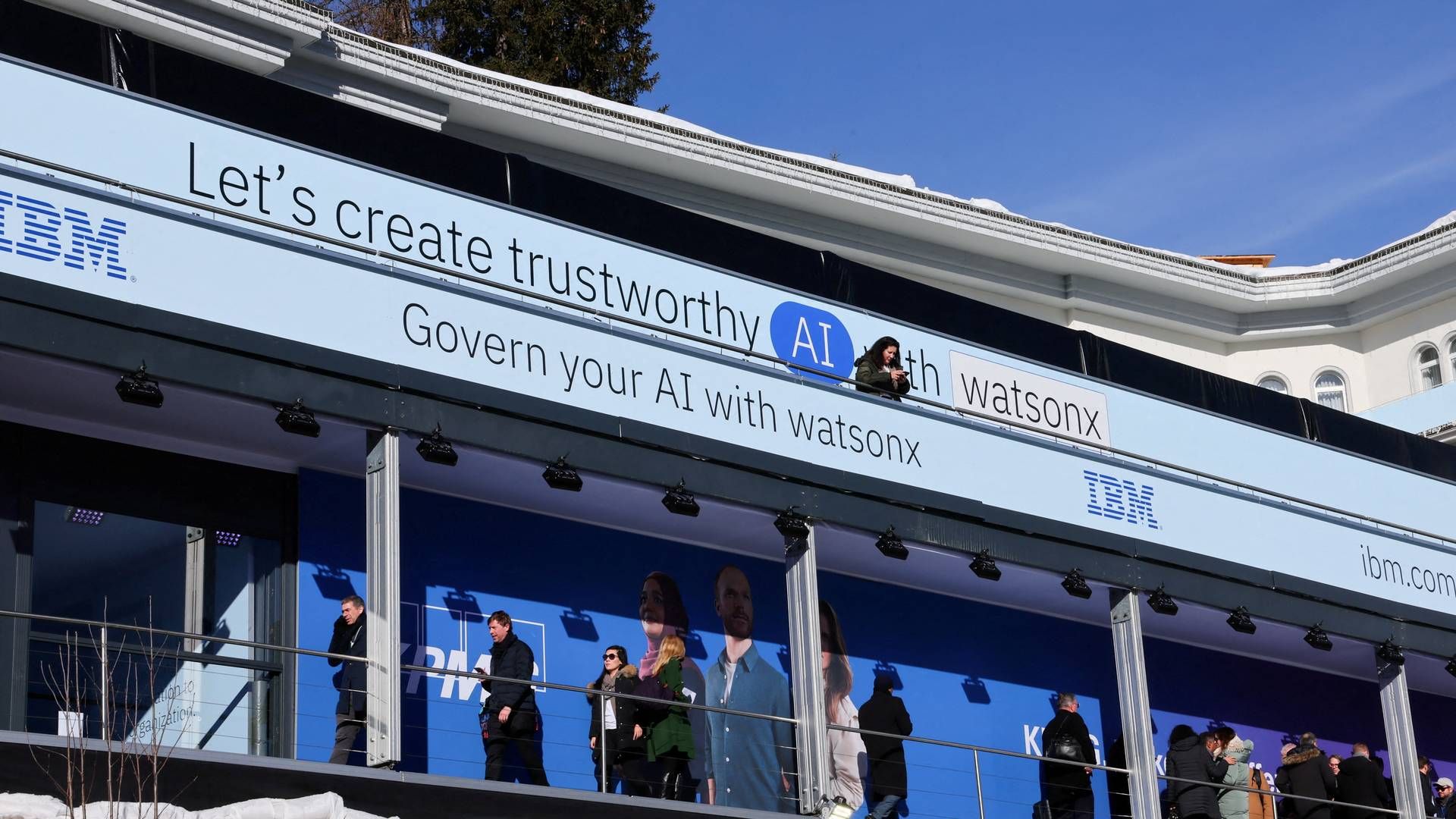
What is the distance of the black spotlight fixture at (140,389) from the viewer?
1227cm

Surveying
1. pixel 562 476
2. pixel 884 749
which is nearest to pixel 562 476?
pixel 562 476

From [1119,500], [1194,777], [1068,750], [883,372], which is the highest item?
[883,372]

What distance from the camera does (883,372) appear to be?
1711cm

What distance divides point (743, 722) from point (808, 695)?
2.29 ft

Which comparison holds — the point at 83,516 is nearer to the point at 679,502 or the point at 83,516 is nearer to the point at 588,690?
the point at 588,690

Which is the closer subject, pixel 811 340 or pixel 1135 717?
pixel 811 340

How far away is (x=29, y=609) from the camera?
42.2ft

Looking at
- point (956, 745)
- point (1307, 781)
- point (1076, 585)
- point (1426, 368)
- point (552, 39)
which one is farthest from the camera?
point (552, 39)

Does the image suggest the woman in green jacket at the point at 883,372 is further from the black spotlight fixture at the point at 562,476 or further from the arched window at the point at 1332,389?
the arched window at the point at 1332,389

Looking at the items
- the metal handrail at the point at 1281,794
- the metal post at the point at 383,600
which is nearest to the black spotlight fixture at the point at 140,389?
the metal post at the point at 383,600

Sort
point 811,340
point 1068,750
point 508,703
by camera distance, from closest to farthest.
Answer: point 508,703
point 1068,750
point 811,340

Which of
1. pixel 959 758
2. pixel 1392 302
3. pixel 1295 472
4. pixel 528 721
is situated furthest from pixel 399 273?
pixel 1392 302

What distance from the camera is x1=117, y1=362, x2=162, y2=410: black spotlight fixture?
1227cm

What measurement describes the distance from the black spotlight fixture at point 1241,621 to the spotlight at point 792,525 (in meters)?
5.17
